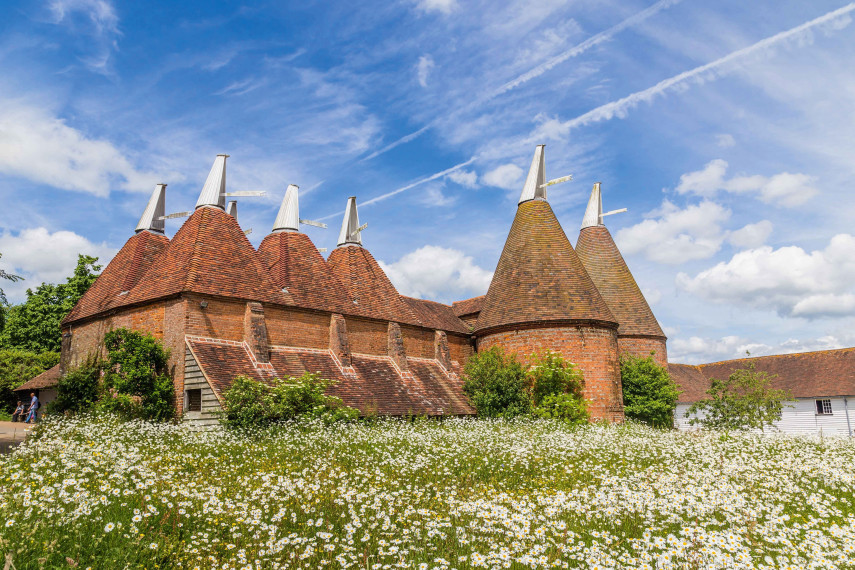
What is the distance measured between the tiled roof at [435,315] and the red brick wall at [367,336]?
207cm

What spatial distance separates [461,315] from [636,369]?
776 centimetres

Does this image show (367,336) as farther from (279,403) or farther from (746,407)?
(746,407)

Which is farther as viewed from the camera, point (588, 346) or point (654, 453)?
point (588, 346)

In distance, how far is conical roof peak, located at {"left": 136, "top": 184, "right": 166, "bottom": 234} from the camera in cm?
2100

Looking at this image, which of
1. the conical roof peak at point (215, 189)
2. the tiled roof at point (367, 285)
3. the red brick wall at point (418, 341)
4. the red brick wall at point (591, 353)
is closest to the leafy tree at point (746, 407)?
the red brick wall at point (591, 353)

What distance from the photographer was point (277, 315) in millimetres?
17047

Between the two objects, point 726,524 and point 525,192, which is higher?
point 525,192

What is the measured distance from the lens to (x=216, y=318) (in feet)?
51.0

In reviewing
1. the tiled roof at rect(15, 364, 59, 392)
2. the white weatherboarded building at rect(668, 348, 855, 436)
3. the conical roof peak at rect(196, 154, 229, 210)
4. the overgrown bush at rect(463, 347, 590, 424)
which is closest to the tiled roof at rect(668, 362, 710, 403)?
the white weatherboarded building at rect(668, 348, 855, 436)

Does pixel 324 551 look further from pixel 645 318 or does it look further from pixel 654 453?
pixel 645 318

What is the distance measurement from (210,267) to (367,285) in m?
6.50

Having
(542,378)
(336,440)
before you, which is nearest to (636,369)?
(542,378)

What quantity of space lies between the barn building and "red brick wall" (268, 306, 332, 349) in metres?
0.04

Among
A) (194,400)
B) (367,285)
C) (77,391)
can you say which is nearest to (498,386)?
(367,285)
